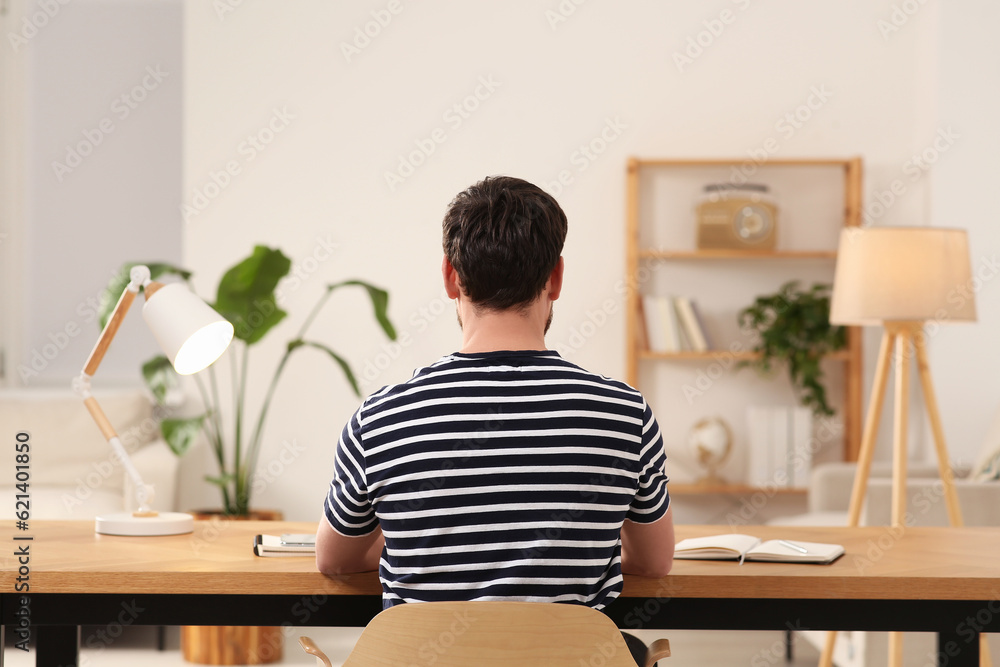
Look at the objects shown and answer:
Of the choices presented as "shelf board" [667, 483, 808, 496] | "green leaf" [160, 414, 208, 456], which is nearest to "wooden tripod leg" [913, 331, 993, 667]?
"shelf board" [667, 483, 808, 496]

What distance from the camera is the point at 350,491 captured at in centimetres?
119

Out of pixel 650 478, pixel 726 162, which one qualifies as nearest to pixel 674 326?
pixel 726 162

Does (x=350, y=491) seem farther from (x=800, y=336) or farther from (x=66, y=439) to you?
(x=800, y=336)

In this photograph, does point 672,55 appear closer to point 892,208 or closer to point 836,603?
point 892,208

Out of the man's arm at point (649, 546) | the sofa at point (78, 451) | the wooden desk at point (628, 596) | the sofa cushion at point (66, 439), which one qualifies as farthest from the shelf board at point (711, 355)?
the man's arm at point (649, 546)

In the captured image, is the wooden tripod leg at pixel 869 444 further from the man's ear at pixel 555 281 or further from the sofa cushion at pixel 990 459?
the man's ear at pixel 555 281

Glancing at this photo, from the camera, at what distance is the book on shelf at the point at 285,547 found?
1457 mm

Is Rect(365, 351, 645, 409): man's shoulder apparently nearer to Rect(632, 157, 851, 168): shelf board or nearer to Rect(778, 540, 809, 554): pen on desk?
Rect(778, 540, 809, 554): pen on desk

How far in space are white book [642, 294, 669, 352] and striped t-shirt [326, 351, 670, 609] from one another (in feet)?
9.04

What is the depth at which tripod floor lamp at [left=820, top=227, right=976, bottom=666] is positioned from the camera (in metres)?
2.42

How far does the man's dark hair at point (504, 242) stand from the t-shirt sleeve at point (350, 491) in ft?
0.78

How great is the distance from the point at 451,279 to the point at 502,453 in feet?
0.86

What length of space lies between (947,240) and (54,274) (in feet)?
11.8

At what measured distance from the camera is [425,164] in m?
4.05
